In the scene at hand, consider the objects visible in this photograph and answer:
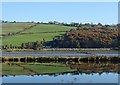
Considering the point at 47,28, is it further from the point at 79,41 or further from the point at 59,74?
the point at 59,74

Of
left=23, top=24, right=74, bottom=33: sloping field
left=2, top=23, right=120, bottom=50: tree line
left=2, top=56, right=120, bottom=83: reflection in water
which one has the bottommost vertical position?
left=2, top=56, right=120, bottom=83: reflection in water

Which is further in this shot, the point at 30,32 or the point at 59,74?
the point at 30,32

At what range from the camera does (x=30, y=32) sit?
372 ft

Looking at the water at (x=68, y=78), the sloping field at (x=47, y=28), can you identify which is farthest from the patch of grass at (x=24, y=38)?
the water at (x=68, y=78)

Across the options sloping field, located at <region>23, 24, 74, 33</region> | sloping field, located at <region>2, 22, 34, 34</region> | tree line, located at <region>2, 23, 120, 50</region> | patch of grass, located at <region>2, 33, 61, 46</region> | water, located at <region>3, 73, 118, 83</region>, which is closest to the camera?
water, located at <region>3, 73, 118, 83</region>

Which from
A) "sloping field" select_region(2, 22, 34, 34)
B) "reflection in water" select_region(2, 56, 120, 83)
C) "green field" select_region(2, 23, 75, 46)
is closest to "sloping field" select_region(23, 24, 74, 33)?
"green field" select_region(2, 23, 75, 46)

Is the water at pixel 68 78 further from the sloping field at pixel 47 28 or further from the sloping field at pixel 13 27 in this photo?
the sloping field at pixel 13 27

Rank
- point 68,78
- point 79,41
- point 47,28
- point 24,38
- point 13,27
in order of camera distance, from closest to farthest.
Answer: point 68,78
point 24,38
point 79,41
point 47,28
point 13,27

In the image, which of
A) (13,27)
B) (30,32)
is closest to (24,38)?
(30,32)

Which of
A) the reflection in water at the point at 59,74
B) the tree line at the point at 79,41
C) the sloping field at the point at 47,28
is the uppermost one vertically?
the sloping field at the point at 47,28

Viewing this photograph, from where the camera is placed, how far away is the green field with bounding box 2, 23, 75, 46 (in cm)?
10342

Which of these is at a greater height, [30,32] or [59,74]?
[30,32]

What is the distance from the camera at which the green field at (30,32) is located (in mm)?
Result: 103419

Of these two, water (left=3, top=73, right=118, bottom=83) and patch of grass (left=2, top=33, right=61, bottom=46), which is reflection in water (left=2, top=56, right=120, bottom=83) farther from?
patch of grass (left=2, top=33, right=61, bottom=46)
